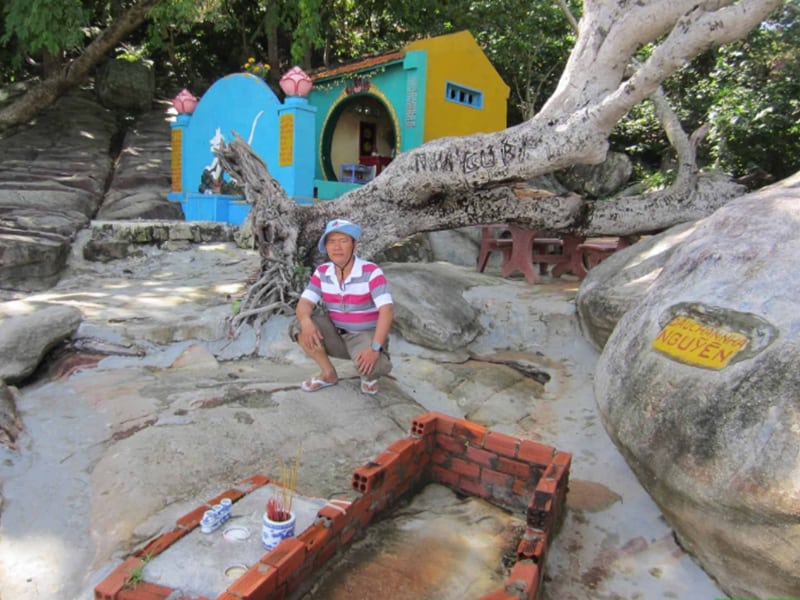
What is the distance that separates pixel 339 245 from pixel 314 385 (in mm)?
959

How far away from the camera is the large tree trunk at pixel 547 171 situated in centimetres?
→ 512

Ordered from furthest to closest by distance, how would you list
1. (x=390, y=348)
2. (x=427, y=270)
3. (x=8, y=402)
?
(x=427, y=270) → (x=390, y=348) → (x=8, y=402)

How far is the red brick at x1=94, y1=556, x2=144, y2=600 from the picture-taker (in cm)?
208

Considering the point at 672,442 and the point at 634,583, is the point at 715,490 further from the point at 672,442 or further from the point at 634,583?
the point at 634,583

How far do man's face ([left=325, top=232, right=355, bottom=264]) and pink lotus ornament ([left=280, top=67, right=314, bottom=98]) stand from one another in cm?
595

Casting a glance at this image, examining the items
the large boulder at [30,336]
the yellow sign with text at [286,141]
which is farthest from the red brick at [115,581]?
the yellow sign with text at [286,141]

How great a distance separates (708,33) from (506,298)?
2.77m

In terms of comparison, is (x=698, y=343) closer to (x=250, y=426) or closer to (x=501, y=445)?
(x=501, y=445)

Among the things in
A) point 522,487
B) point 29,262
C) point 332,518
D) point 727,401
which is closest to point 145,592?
point 332,518

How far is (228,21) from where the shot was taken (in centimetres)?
1356

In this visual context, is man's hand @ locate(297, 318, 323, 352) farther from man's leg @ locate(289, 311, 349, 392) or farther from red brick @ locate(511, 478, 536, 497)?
red brick @ locate(511, 478, 536, 497)

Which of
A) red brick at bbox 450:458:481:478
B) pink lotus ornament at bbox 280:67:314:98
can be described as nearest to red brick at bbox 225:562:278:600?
red brick at bbox 450:458:481:478

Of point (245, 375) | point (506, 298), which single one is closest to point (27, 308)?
point (245, 375)

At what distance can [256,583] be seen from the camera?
2.10m
